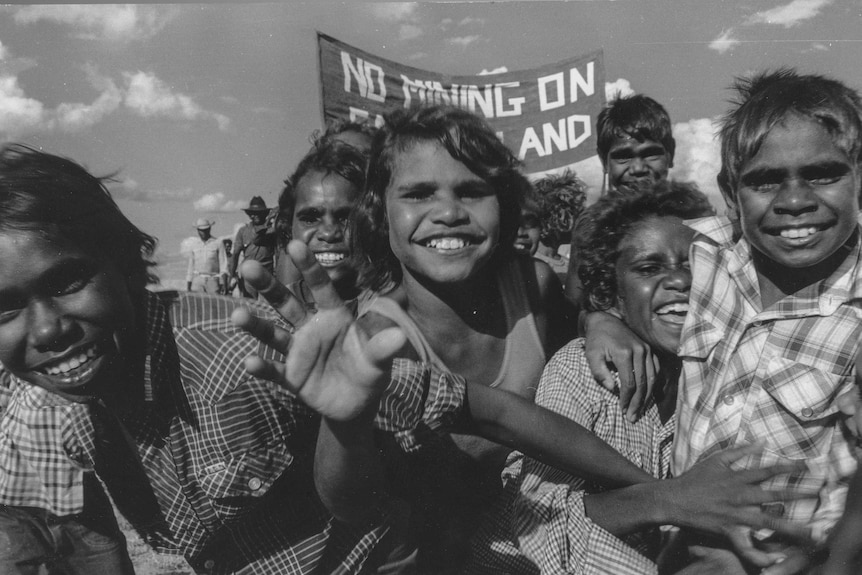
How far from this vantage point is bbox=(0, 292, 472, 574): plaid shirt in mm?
1547

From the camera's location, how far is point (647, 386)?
1671mm

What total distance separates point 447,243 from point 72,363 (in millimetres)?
937

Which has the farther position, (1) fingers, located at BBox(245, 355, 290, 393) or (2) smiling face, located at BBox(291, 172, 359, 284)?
(2) smiling face, located at BBox(291, 172, 359, 284)

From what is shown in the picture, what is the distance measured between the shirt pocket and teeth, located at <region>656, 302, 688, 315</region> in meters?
0.29

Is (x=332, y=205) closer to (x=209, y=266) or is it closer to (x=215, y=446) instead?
(x=215, y=446)

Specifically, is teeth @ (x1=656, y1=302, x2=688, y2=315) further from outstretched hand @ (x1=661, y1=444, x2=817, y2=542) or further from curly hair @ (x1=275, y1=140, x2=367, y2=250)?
curly hair @ (x1=275, y1=140, x2=367, y2=250)

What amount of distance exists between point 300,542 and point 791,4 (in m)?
1.91

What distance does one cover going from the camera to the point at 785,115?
1.50 meters

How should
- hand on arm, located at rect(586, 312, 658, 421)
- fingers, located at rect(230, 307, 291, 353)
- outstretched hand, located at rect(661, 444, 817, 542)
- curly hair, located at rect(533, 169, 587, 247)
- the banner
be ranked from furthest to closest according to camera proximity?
curly hair, located at rect(533, 169, 587, 247), the banner, hand on arm, located at rect(586, 312, 658, 421), outstretched hand, located at rect(661, 444, 817, 542), fingers, located at rect(230, 307, 291, 353)

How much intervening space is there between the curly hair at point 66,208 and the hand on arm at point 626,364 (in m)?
1.16

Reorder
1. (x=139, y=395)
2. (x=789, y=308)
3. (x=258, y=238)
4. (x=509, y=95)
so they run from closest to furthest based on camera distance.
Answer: (x=789, y=308)
(x=139, y=395)
(x=509, y=95)
(x=258, y=238)

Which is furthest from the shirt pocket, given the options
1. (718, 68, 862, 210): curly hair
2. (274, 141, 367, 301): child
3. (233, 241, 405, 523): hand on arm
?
(274, 141, 367, 301): child

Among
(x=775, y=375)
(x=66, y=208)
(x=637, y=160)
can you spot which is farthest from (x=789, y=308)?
(x=66, y=208)

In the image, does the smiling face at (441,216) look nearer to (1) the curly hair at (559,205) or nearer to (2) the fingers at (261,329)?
(2) the fingers at (261,329)
